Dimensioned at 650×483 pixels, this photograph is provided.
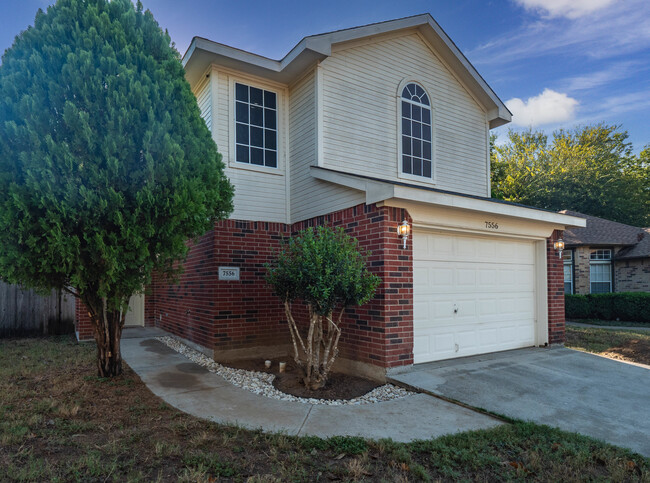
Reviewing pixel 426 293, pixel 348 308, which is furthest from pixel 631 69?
pixel 348 308

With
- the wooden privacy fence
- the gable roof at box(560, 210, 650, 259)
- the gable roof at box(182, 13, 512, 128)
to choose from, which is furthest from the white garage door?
the gable roof at box(560, 210, 650, 259)

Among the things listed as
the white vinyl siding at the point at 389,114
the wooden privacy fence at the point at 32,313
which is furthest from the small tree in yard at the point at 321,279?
the wooden privacy fence at the point at 32,313

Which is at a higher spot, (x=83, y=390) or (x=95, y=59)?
(x=95, y=59)

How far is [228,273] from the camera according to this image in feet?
23.6

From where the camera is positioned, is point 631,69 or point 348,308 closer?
point 348,308

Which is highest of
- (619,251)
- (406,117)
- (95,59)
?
(406,117)

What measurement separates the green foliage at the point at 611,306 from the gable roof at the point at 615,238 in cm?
244

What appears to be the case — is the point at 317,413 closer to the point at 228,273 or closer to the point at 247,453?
the point at 247,453

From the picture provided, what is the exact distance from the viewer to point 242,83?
7.60 metres

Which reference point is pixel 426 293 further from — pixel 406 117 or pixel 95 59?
pixel 95 59

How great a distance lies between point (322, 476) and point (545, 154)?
3162 centimetres

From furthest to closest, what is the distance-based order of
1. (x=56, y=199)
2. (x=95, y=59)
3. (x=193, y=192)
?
(x=193, y=192) → (x=95, y=59) → (x=56, y=199)

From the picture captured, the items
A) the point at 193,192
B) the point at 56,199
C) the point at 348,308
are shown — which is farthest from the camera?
the point at 348,308

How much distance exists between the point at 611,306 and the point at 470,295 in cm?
1125
